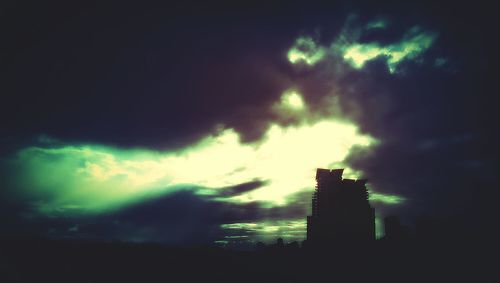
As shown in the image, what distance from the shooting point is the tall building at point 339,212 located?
582 ft

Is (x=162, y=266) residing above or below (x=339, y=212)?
below

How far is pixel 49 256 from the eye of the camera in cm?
2905

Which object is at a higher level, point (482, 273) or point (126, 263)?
point (126, 263)

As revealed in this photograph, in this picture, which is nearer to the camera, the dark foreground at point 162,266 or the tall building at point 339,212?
the dark foreground at point 162,266

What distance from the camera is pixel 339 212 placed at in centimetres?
18462

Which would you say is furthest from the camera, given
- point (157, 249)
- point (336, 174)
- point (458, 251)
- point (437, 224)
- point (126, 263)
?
point (336, 174)

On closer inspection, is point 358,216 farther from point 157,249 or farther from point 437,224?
point 157,249

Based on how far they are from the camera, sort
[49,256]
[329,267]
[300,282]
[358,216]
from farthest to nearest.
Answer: [358,216]
[329,267]
[300,282]
[49,256]

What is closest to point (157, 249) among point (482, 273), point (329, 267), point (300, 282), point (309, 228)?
point (300, 282)

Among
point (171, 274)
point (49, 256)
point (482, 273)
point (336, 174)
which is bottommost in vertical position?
point (482, 273)

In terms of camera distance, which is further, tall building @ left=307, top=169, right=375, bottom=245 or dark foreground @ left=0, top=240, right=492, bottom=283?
tall building @ left=307, top=169, right=375, bottom=245

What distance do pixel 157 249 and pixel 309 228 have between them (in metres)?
165

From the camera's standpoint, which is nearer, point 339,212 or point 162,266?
point 162,266

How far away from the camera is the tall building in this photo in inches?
6988
